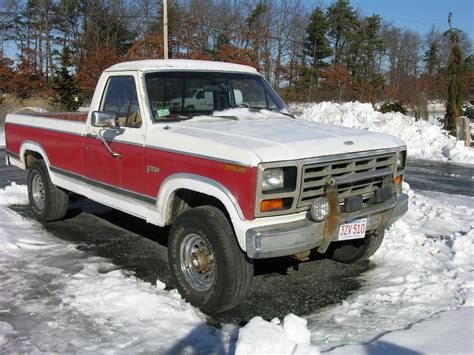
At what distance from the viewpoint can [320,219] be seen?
399cm

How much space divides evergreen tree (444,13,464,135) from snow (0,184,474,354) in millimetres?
15067

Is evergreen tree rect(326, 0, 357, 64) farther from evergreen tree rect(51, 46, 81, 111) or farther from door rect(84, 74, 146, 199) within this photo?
door rect(84, 74, 146, 199)

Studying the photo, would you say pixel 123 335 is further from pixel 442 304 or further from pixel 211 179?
pixel 442 304

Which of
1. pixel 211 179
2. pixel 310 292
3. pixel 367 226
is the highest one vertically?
pixel 211 179

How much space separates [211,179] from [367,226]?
1482 millimetres

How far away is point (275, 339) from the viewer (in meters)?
3.33

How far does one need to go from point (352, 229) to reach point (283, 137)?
98 centimetres

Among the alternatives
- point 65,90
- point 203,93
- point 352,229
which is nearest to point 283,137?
point 352,229

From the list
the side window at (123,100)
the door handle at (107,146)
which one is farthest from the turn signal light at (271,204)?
the door handle at (107,146)

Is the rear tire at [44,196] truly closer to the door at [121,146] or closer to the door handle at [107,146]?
the door at [121,146]

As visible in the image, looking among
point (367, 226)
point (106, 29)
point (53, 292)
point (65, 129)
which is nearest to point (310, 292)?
point (367, 226)

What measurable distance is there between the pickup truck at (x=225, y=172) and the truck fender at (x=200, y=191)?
1 cm

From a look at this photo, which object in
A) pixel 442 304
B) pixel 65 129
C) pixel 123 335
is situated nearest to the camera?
pixel 123 335

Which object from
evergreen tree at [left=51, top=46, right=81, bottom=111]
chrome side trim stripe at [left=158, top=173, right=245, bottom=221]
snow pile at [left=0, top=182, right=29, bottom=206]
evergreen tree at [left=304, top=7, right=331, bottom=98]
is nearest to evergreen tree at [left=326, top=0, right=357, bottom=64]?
evergreen tree at [left=304, top=7, right=331, bottom=98]
